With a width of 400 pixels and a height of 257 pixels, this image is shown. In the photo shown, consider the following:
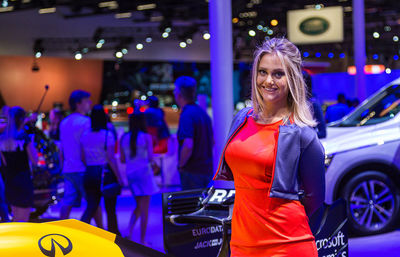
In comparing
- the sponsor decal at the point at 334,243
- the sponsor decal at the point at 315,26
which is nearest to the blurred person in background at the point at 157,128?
the sponsor decal at the point at 315,26

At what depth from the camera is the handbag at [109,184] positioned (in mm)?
6809

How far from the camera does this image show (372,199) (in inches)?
281

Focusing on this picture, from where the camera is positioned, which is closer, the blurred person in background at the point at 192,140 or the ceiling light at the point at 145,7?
the blurred person in background at the point at 192,140

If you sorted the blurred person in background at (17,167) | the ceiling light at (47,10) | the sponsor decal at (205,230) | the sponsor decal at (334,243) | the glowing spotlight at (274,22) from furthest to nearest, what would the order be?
1. the glowing spotlight at (274,22)
2. the ceiling light at (47,10)
3. the blurred person in background at (17,167)
4. the sponsor decal at (205,230)
5. the sponsor decal at (334,243)

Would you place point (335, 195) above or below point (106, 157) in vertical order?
below

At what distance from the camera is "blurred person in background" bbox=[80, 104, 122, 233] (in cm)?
664

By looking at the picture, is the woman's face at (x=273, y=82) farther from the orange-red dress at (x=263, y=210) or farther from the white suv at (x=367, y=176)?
the white suv at (x=367, y=176)

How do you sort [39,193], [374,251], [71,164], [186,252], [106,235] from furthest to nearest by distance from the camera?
[39,193] < [71,164] < [374,251] < [186,252] < [106,235]

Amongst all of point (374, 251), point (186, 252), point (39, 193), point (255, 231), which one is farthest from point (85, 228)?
point (39, 193)

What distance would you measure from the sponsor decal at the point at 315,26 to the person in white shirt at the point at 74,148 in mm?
8321

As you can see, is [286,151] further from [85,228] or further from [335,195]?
[335,195]

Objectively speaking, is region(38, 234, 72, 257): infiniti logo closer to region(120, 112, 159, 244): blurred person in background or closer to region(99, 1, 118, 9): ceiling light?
region(120, 112, 159, 244): blurred person in background

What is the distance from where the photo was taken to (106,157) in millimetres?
6711

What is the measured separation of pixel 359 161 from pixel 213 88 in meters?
2.30
